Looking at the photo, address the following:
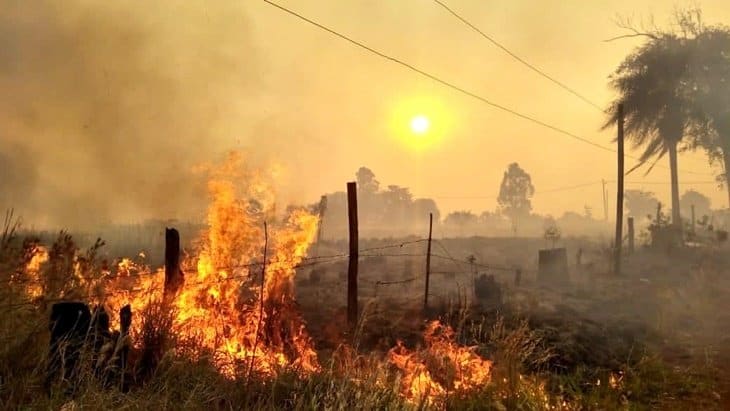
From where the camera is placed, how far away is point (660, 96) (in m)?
30.7

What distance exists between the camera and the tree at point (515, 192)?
117 metres

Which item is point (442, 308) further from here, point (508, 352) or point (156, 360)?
point (156, 360)

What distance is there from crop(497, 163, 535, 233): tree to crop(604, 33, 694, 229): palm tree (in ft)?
283

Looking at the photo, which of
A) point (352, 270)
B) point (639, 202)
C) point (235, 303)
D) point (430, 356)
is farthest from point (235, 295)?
point (639, 202)

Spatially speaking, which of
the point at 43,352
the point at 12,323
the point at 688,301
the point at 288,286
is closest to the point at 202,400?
the point at 43,352

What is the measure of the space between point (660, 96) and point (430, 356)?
3171 centimetres

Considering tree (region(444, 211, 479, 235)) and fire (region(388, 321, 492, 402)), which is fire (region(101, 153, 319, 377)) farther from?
tree (region(444, 211, 479, 235))

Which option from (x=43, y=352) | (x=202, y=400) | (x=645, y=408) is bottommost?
(x=645, y=408)

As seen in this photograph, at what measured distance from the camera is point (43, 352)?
4.14 meters

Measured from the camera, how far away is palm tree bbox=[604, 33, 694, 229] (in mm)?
30422

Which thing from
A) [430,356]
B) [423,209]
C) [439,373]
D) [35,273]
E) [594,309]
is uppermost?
[423,209]

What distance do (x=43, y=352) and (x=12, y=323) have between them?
111 centimetres

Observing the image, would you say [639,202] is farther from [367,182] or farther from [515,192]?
[367,182]

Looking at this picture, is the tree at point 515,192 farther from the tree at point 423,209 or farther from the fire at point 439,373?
the fire at point 439,373
